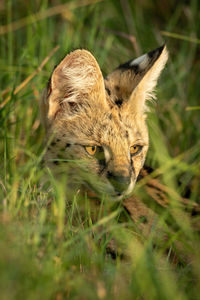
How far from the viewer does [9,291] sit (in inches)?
55.0

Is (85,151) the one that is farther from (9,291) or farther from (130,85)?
(9,291)

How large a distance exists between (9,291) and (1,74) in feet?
8.52

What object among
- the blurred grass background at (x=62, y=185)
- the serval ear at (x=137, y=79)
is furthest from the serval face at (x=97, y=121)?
the blurred grass background at (x=62, y=185)

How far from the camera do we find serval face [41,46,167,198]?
2551 millimetres

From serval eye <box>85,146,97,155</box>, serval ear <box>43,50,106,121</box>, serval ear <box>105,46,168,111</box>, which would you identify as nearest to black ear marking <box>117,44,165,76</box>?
serval ear <box>105,46,168,111</box>

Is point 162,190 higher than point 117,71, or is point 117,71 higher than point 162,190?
point 117,71

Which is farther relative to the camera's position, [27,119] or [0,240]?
[27,119]

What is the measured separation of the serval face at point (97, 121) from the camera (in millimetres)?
2551

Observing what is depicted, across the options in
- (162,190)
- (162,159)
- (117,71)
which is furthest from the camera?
(117,71)

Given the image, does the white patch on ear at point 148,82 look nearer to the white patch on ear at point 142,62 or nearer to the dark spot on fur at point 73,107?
the white patch on ear at point 142,62

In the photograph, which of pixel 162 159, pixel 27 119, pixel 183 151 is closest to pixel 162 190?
pixel 162 159

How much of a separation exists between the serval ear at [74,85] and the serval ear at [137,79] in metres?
0.20

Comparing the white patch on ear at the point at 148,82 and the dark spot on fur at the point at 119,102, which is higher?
the white patch on ear at the point at 148,82

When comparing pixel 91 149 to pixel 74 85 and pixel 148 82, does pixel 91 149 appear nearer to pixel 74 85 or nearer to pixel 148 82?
pixel 74 85
